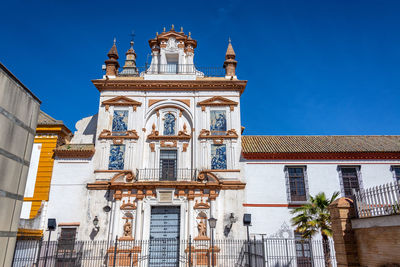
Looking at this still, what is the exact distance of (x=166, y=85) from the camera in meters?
19.9

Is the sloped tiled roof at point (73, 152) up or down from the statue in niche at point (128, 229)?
up

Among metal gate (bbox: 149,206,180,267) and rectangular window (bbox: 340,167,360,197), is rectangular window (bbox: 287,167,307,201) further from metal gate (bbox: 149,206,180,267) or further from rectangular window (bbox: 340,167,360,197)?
metal gate (bbox: 149,206,180,267)

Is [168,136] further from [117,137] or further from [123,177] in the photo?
[123,177]

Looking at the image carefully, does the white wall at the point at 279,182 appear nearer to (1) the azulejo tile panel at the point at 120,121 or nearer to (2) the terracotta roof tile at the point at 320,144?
(2) the terracotta roof tile at the point at 320,144

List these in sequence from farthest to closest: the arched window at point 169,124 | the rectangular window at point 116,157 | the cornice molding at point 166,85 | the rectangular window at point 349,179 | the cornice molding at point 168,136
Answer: the cornice molding at point 166,85
the arched window at point 169,124
the cornice molding at point 168,136
the rectangular window at point 349,179
the rectangular window at point 116,157

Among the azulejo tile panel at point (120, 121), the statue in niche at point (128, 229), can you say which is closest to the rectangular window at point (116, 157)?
the azulejo tile panel at point (120, 121)

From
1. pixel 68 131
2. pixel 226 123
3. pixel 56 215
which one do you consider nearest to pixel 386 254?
pixel 226 123

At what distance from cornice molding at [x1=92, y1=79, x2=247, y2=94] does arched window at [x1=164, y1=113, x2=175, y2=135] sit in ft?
6.16

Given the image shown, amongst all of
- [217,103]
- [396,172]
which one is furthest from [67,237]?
[396,172]

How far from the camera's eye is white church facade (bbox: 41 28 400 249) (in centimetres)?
1709

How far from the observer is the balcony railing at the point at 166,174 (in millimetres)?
18109

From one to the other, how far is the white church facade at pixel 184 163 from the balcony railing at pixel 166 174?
2.6 inches

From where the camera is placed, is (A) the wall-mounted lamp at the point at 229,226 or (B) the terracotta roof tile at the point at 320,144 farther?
(B) the terracotta roof tile at the point at 320,144

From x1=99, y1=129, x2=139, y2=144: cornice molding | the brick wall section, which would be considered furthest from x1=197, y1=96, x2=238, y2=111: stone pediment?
the brick wall section
